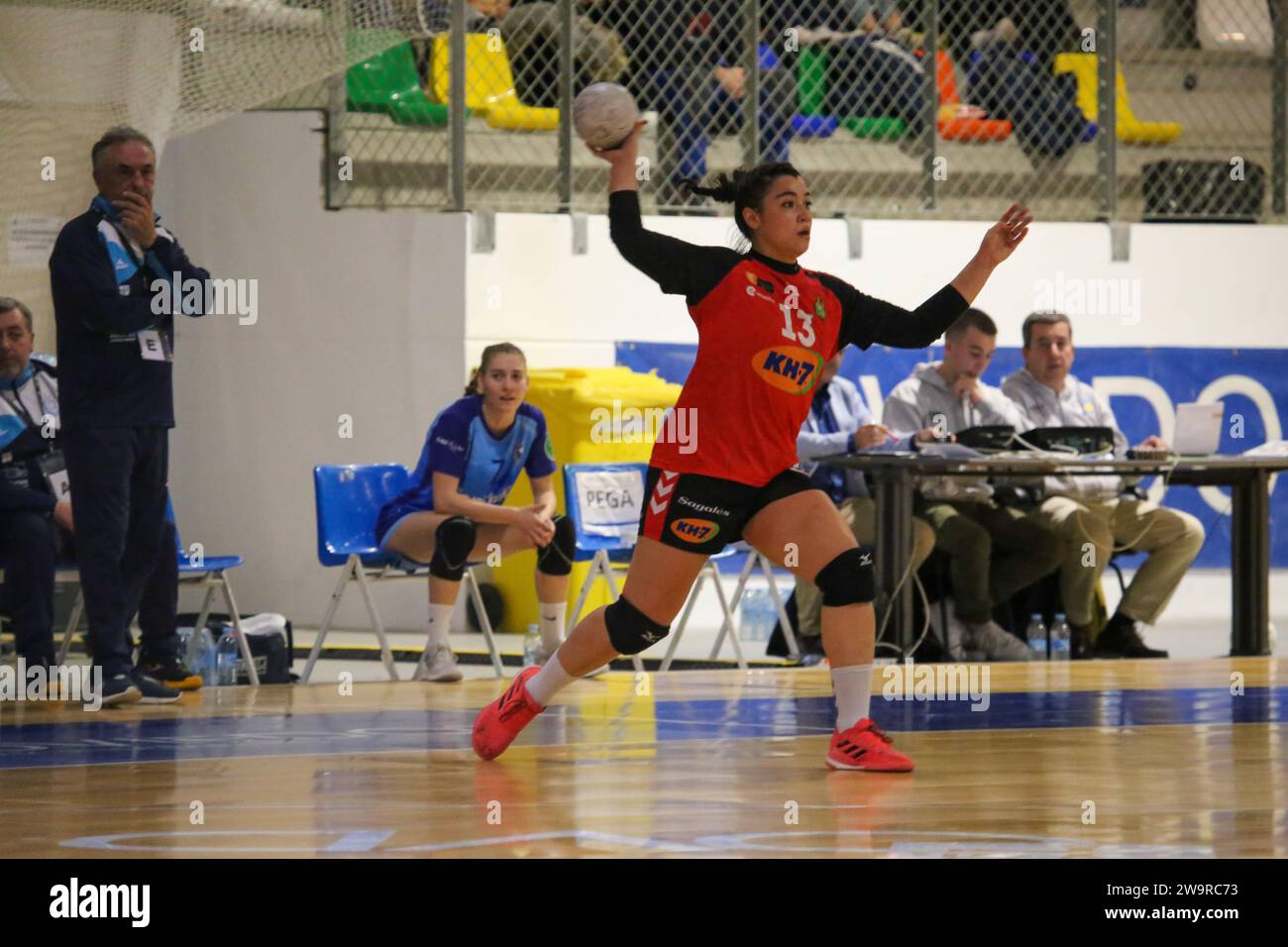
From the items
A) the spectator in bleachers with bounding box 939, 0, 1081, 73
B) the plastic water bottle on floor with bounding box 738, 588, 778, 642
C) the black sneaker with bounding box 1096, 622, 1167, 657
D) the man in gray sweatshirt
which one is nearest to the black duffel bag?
the man in gray sweatshirt

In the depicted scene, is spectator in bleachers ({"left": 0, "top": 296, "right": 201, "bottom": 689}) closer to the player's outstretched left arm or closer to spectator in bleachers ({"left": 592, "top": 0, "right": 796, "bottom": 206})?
the player's outstretched left arm

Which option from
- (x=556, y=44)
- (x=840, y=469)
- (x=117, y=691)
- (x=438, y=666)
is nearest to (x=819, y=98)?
(x=556, y=44)

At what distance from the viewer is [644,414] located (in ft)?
35.1

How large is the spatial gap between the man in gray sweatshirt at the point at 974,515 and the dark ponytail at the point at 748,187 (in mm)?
3591

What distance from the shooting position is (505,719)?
5461 millimetres

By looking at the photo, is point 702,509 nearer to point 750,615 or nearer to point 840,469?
point 840,469

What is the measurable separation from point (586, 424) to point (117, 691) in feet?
14.7

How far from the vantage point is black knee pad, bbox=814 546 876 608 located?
5.17 metres

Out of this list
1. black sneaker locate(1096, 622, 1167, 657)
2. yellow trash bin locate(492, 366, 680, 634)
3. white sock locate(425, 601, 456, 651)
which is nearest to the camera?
white sock locate(425, 601, 456, 651)

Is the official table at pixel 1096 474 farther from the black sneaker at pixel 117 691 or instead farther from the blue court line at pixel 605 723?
the black sneaker at pixel 117 691

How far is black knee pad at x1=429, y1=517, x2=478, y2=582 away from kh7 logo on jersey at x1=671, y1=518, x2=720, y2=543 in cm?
318

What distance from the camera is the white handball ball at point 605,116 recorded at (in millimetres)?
5051
